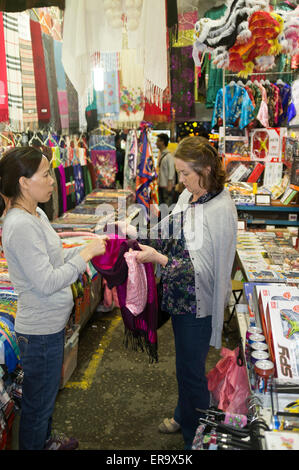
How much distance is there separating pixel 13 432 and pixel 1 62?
2.61 metres

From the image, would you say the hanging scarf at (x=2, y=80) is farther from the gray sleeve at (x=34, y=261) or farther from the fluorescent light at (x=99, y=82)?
the gray sleeve at (x=34, y=261)

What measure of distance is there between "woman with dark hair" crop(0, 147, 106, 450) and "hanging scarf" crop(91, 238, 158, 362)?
0.39ft

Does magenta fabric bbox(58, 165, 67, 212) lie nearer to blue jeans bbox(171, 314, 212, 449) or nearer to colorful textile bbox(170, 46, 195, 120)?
blue jeans bbox(171, 314, 212, 449)

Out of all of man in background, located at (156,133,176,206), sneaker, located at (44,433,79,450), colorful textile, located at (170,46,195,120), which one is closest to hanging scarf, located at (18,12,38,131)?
sneaker, located at (44,433,79,450)

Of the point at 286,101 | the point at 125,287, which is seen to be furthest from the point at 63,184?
the point at 286,101

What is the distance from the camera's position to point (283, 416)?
1.53 m

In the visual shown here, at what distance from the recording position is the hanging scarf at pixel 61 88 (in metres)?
3.99

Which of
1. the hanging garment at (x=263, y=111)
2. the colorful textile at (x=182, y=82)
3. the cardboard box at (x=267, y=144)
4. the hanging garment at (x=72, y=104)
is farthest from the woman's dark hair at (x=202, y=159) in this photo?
the colorful textile at (x=182, y=82)

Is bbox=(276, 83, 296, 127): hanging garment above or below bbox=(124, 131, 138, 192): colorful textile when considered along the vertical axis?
above

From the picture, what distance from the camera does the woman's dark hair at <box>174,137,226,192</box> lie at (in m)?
2.03

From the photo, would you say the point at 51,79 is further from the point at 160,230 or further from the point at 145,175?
the point at 160,230

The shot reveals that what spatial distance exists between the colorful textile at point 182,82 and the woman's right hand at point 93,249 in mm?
5324

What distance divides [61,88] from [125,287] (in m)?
2.75

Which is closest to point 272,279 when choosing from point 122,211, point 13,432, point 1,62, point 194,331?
point 194,331
